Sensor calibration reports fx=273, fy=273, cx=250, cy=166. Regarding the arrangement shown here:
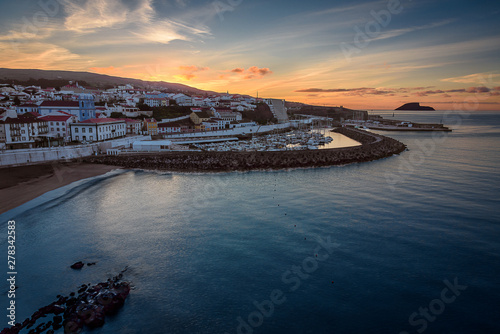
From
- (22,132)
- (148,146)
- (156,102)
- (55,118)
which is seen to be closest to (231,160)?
(148,146)

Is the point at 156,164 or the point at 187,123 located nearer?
the point at 156,164

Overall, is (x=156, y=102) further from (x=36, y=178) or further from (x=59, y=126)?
(x=36, y=178)

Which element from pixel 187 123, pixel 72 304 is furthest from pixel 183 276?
pixel 187 123

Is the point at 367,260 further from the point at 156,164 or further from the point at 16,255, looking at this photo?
the point at 156,164

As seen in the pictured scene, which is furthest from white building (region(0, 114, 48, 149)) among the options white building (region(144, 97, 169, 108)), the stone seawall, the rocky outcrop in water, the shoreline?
white building (region(144, 97, 169, 108))

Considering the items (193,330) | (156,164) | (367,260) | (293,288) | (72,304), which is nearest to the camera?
(193,330)

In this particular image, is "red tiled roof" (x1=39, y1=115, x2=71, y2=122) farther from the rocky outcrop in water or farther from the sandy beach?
the rocky outcrop in water
